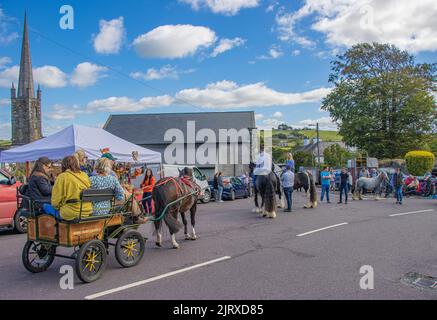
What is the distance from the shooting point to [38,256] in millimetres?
6348

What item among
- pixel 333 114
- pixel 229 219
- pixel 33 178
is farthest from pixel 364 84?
pixel 33 178

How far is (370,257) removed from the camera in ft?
22.0

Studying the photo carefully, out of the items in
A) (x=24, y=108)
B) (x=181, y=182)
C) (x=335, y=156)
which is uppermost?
(x=24, y=108)

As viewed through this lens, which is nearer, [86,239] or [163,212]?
[86,239]

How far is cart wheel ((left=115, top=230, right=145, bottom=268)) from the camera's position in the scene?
6184 mm

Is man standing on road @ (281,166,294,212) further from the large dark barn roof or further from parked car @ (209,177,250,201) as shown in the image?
the large dark barn roof

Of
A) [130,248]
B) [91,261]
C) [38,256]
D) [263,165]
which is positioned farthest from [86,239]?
[263,165]

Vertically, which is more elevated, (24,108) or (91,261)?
(24,108)

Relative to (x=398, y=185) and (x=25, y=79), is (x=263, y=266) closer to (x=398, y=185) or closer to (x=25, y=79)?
(x=398, y=185)

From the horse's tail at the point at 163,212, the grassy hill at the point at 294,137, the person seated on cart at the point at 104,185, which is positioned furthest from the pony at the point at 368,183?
the grassy hill at the point at 294,137

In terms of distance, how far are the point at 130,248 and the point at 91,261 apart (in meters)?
0.94

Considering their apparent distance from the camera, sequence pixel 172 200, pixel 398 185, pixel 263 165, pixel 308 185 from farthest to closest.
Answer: pixel 398 185 → pixel 308 185 → pixel 263 165 → pixel 172 200

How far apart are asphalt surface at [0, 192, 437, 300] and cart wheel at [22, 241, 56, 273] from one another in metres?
0.15
